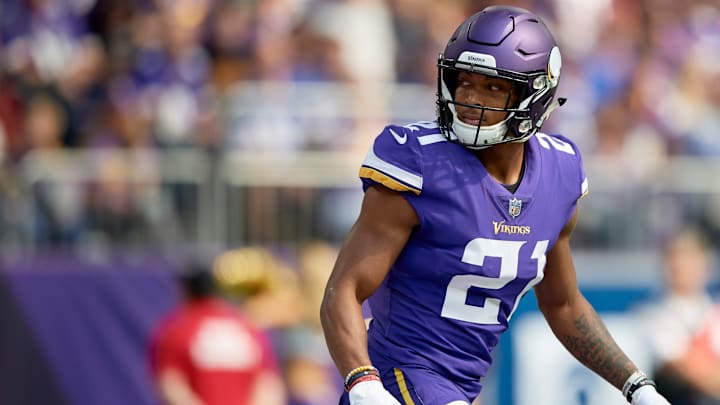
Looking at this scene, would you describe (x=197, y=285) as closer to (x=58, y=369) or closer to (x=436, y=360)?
(x=58, y=369)

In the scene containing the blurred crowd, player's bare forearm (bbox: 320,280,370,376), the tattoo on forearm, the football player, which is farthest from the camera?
the blurred crowd

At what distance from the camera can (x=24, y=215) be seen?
342 inches

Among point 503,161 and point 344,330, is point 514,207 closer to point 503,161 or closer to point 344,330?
point 503,161

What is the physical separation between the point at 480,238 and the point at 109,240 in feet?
17.8

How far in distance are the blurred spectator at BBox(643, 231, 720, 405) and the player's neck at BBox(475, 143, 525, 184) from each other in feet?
13.4

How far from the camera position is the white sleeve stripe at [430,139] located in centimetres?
393

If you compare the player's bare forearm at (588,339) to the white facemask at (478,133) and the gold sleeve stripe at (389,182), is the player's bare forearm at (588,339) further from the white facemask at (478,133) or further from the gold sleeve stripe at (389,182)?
the gold sleeve stripe at (389,182)

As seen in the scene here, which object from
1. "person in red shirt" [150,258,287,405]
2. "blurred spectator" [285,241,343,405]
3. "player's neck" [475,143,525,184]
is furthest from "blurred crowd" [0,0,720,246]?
"player's neck" [475,143,525,184]

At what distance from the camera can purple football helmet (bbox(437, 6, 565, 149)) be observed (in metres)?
3.92

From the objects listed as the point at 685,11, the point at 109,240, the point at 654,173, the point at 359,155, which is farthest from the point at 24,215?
the point at 685,11

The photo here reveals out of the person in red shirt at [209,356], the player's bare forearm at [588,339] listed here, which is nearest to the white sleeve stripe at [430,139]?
the player's bare forearm at [588,339]

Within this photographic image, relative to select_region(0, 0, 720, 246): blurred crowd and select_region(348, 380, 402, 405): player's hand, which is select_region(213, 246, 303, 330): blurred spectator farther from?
select_region(348, 380, 402, 405): player's hand

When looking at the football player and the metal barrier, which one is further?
the metal barrier

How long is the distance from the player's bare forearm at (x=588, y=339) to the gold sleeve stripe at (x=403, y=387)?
71 centimetres
